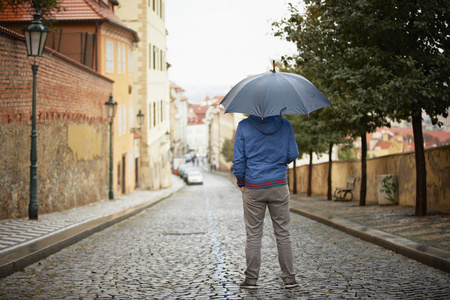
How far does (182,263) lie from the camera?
862 centimetres

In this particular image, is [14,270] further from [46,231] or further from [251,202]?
[46,231]

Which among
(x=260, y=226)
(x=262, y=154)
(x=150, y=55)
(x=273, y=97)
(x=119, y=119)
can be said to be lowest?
(x=260, y=226)

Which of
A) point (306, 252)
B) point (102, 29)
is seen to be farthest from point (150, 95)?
point (306, 252)

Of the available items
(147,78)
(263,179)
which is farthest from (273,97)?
(147,78)

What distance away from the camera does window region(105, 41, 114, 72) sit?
32812 millimetres

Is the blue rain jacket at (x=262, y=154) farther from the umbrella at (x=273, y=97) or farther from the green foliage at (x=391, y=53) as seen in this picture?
the green foliage at (x=391, y=53)

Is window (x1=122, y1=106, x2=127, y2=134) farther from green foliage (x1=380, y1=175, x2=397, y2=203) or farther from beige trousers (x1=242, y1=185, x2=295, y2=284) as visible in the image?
beige trousers (x1=242, y1=185, x2=295, y2=284)

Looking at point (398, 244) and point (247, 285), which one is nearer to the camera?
point (247, 285)

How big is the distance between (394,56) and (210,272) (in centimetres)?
757

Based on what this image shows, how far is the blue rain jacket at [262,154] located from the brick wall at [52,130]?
27.2 ft

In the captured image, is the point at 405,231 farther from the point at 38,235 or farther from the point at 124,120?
the point at 124,120

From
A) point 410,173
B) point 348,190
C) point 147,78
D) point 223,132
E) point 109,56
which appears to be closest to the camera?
point 410,173

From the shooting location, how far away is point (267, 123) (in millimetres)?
6691

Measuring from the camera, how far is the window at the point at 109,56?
3281 centimetres
